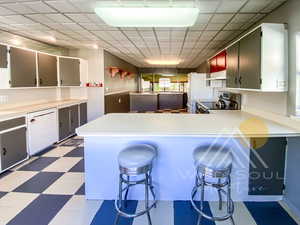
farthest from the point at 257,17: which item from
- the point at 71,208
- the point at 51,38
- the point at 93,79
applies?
the point at 93,79

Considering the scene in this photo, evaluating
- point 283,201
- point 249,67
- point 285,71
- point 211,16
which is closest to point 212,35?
point 211,16

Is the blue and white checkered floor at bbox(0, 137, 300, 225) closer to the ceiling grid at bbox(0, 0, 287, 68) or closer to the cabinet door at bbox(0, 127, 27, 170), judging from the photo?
the cabinet door at bbox(0, 127, 27, 170)

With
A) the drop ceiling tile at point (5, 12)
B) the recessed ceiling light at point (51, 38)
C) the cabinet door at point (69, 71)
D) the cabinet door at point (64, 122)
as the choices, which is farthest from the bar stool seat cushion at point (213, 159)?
the cabinet door at point (69, 71)

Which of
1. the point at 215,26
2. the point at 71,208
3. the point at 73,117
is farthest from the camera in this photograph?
the point at 73,117

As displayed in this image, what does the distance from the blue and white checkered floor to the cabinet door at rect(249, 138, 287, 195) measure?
16 centimetres

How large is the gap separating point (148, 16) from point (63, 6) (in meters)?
1.09

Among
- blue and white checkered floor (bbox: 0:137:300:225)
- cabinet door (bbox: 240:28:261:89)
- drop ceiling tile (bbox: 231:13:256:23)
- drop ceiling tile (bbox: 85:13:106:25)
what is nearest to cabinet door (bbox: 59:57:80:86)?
drop ceiling tile (bbox: 85:13:106:25)

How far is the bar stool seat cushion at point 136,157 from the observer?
1936 mm

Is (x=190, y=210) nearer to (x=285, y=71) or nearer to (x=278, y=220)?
(x=278, y=220)

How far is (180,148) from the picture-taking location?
2436 mm

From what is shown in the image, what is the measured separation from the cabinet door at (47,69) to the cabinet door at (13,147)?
4.55 feet

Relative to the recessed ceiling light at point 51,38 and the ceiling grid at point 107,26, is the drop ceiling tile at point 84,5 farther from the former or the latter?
the recessed ceiling light at point 51,38

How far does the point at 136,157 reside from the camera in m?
1.99

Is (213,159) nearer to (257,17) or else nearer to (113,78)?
(257,17)
